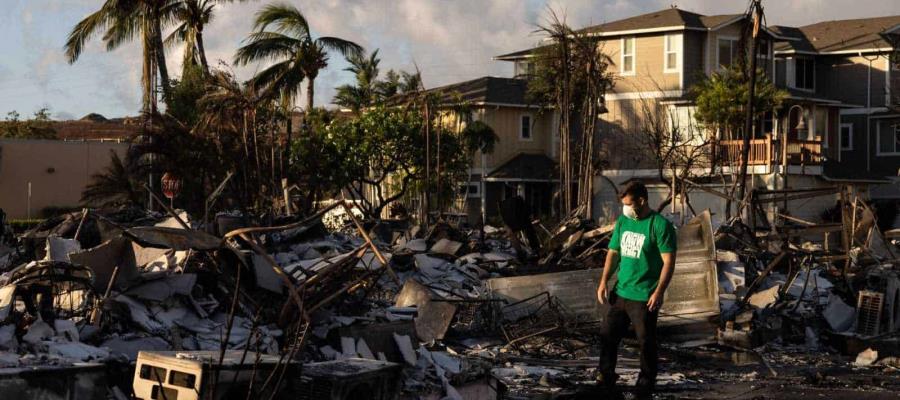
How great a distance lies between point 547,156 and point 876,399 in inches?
1535

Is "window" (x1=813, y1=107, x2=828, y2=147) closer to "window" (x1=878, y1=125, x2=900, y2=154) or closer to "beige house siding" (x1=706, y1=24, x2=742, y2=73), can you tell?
"window" (x1=878, y1=125, x2=900, y2=154)

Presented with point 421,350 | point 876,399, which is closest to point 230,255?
point 421,350

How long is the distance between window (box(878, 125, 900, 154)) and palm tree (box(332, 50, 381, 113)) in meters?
20.1

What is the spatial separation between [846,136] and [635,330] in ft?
138

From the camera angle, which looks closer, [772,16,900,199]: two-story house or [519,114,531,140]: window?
[772,16,900,199]: two-story house

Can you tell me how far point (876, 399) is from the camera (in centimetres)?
980

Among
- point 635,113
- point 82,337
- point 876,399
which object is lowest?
point 876,399

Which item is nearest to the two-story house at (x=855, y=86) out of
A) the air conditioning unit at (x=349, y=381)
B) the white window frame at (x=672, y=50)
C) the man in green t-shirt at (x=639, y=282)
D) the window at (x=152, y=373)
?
the white window frame at (x=672, y=50)

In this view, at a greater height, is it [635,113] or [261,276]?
[635,113]

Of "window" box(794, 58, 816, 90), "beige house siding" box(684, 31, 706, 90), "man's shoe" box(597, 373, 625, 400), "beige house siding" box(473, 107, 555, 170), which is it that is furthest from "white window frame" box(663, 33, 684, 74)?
"man's shoe" box(597, 373, 625, 400)

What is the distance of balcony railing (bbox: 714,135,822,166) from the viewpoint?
128 ft

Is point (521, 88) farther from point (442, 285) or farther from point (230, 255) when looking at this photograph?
point (230, 255)

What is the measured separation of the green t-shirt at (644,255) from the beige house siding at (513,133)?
122ft

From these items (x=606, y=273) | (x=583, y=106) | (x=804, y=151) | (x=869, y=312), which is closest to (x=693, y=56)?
(x=804, y=151)
